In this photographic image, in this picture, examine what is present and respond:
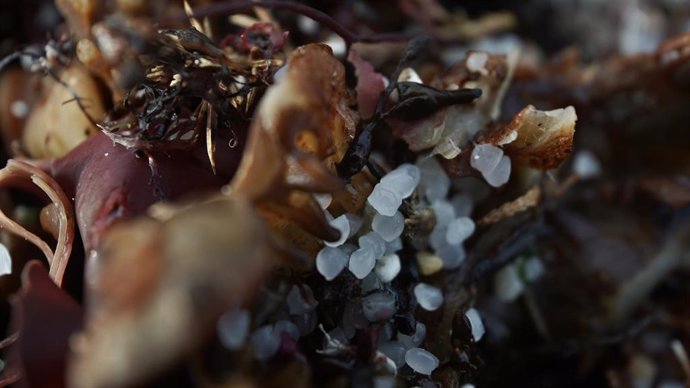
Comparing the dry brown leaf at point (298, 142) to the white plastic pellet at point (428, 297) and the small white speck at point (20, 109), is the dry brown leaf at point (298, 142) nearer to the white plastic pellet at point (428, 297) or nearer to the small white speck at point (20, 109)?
the white plastic pellet at point (428, 297)

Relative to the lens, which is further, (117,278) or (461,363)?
(461,363)

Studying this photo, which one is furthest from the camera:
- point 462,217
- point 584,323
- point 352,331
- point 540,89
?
point 540,89

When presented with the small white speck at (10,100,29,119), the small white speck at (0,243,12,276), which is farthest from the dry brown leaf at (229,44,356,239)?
the small white speck at (10,100,29,119)

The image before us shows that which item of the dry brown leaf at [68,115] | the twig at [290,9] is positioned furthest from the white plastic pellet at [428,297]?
the dry brown leaf at [68,115]

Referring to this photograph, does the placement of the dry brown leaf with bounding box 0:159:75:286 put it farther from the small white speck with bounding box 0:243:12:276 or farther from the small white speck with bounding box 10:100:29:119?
the small white speck with bounding box 10:100:29:119

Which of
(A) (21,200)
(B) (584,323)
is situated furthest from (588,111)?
(A) (21,200)

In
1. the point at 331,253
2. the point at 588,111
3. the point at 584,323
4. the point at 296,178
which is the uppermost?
the point at 296,178

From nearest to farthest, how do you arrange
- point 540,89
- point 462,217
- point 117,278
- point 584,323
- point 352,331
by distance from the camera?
point 117,278, point 352,331, point 462,217, point 584,323, point 540,89

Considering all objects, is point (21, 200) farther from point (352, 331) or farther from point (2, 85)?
point (352, 331)
